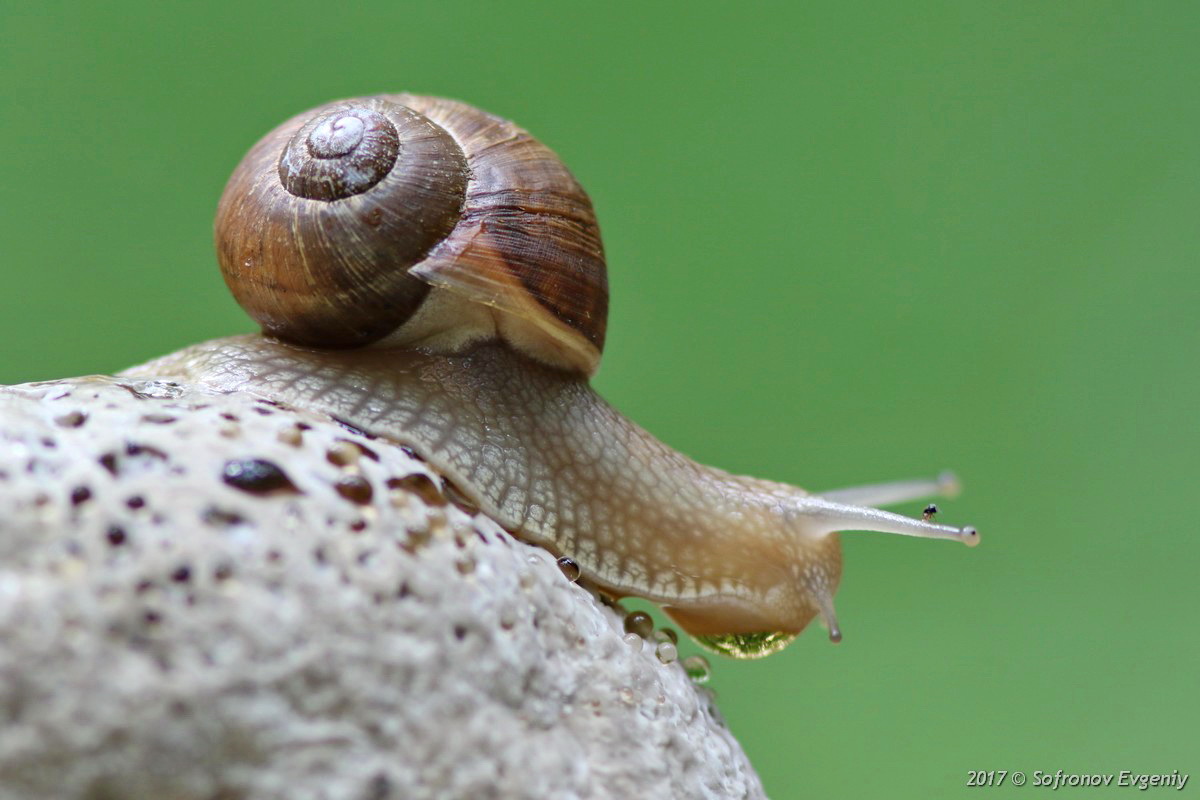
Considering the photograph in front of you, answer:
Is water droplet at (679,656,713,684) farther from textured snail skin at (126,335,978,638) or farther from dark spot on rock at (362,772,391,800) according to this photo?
dark spot on rock at (362,772,391,800)

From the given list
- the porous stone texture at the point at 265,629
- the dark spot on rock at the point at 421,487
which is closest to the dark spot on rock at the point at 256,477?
the porous stone texture at the point at 265,629

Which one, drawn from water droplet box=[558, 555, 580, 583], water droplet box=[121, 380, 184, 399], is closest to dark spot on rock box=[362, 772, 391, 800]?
water droplet box=[558, 555, 580, 583]

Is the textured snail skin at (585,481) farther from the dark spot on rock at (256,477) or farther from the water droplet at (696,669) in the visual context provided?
the dark spot on rock at (256,477)

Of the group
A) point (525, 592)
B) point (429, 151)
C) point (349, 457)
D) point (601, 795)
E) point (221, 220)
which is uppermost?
point (429, 151)

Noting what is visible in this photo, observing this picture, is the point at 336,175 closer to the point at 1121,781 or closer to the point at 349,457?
the point at 349,457

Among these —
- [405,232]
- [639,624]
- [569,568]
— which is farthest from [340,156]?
[639,624]

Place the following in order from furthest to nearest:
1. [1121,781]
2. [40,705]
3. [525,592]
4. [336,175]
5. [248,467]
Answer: [1121,781] → [336,175] → [525,592] → [248,467] → [40,705]

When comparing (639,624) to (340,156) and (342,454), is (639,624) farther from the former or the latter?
(340,156)

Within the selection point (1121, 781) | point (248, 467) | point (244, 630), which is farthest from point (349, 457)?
point (1121, 781)
